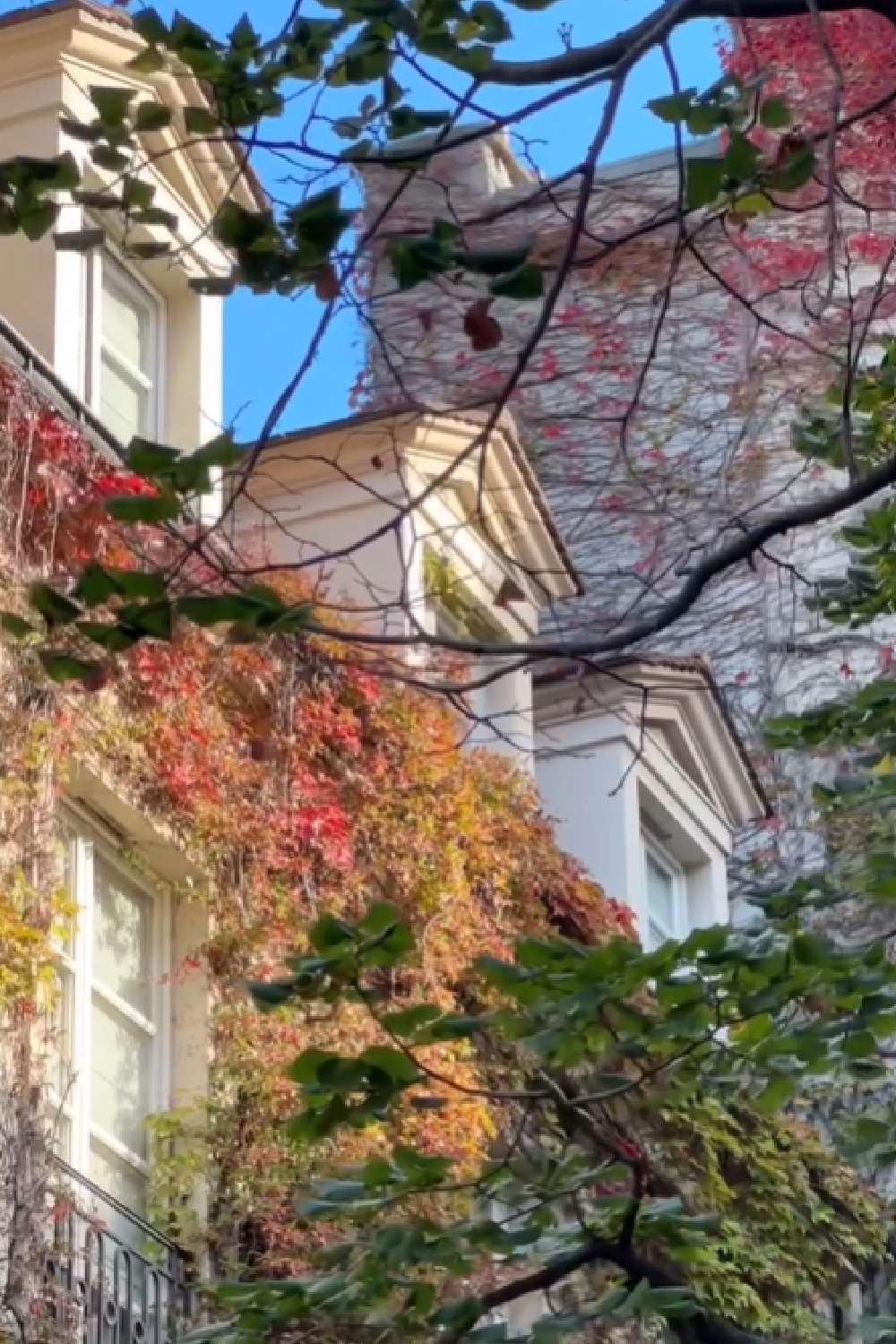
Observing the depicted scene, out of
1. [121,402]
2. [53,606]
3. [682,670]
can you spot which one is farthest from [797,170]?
[682,670]

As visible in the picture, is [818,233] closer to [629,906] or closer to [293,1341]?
[629,906]

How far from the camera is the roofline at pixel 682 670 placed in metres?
5.52

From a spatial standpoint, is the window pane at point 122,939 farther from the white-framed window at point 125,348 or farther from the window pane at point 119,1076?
the white-framed window at point 125,348

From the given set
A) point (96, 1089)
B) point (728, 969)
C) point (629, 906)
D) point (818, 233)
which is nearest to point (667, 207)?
point (728, 969)

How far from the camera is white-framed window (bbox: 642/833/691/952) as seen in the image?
52.3ft

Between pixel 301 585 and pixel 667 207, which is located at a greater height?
pixel 301 585

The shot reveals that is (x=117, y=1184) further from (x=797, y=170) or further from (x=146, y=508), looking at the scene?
(x=797, y=170)

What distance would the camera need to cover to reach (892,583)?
8.30 meters

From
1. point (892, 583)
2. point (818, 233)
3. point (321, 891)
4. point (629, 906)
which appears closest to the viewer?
point (892, 583)

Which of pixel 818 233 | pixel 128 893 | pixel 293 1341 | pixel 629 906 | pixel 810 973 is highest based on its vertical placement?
pixel 818 233

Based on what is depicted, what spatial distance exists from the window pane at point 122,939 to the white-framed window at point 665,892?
19.4ft

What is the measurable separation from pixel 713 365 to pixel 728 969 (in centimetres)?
1549

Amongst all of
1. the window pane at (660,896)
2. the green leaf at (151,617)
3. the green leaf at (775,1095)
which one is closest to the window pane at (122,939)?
the green leaf at (775,1095)

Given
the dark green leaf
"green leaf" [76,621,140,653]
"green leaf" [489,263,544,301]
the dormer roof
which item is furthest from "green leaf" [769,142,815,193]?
the dormer roof
